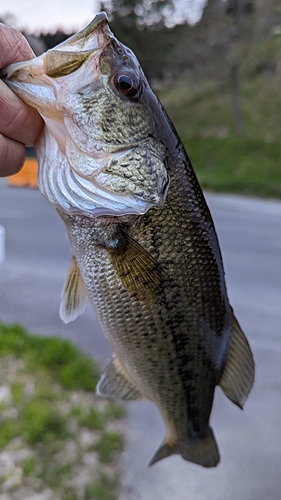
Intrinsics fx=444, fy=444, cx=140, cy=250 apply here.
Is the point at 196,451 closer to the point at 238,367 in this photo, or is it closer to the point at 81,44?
the point at 238,367

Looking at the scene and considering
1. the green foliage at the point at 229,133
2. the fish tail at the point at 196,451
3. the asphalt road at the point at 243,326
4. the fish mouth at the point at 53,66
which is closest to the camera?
the fish mouth at the point at 53,66

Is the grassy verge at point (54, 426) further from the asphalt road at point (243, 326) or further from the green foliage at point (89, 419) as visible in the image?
the asphalt road at point (243, 326)

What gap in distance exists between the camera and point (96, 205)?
1.31m

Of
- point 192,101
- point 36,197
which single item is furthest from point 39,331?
point 192,101

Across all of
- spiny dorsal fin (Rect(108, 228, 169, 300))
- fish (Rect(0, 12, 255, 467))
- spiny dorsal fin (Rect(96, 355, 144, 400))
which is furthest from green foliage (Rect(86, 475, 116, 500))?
spiny dorsal fin (Rect(108, 228, 169, 300))

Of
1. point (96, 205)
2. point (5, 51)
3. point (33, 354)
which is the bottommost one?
point (33, 354)

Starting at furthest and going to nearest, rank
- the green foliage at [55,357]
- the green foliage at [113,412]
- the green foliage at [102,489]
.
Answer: the green foliage at [55,357]
the green foliage at [113,412]
the green foliage at [102,489]

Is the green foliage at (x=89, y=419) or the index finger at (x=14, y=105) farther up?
the index finger at (x=14, y=105)

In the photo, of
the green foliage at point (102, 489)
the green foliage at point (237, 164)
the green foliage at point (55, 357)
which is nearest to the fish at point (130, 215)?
the green foliage at point (102, 489)

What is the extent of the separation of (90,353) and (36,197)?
8.98 metres

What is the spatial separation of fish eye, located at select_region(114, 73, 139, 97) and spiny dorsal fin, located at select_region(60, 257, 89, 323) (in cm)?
56

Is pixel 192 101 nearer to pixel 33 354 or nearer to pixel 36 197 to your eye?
pixel 36 197

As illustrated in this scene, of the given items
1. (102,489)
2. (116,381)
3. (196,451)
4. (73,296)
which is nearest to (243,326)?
(102,489)

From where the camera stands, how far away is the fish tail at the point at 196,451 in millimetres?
1738
